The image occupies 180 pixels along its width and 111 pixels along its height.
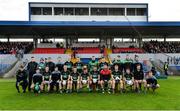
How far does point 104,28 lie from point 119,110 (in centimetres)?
3113

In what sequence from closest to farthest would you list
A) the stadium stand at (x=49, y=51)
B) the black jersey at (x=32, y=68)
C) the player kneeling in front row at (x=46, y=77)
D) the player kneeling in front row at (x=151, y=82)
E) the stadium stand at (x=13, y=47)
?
the player kneeling in front row at (x=46, y=77) < the player kneeling in front row at (x=151, y=82) < the black jersey at (x=32, y=68) < the stadium stand at (x=13, y=47) < the stadium stand at (x=49, y=51)

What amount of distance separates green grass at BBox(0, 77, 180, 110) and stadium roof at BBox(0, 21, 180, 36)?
24.2 metres

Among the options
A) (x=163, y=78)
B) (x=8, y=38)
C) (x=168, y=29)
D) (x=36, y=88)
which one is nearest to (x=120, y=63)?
(x=36, y=88)

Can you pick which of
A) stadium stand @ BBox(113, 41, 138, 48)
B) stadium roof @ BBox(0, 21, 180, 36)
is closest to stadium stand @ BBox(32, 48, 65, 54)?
stadium roof @ BBox(0, 21, 180, 36)

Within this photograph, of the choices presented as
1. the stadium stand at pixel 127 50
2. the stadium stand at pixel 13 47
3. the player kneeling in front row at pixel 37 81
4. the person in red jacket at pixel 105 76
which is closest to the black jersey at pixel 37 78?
the player kneeling in front row at pixel 37 81

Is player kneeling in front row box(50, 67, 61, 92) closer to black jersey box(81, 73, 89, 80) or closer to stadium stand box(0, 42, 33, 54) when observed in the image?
black jersey box(81, 73, 89, 80)

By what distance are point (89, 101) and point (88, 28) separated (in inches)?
1163

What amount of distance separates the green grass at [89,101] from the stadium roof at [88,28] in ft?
79.3

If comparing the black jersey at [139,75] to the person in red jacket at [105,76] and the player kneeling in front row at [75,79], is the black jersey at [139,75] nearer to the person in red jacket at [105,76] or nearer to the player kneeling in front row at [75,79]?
the person in red jacket at [105,76]

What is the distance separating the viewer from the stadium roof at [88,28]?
42.2 meters

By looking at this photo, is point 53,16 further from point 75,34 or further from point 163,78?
point 163,78

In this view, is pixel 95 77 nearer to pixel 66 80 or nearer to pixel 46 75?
pixel 66 80

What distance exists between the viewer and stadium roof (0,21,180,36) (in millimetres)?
42188

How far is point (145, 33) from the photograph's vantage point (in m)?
49.9
